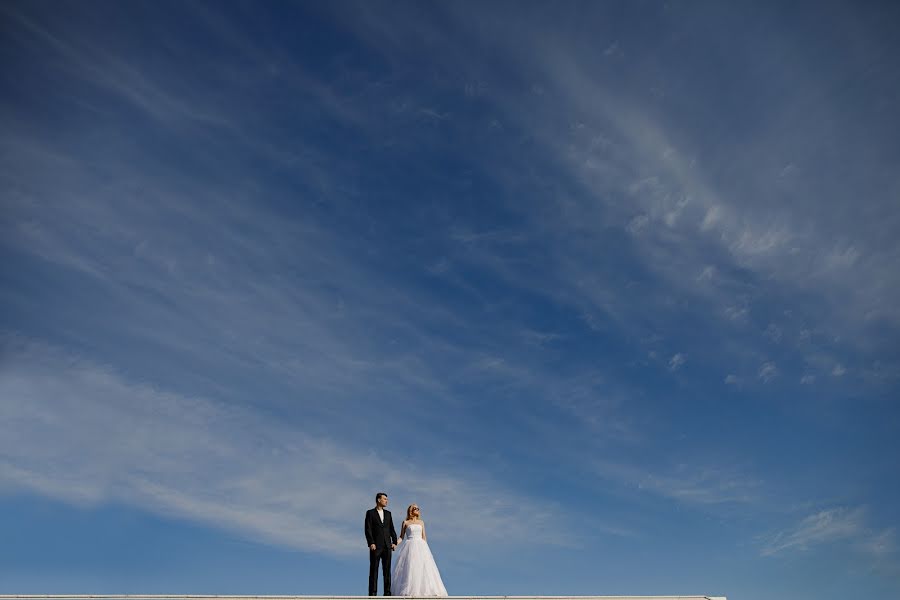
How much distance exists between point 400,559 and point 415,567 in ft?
2.76

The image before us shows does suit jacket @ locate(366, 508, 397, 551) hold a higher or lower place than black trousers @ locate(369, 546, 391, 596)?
higher

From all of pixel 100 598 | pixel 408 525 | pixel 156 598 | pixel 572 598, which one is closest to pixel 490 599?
pixel 572 598

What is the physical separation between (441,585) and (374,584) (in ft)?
8.91

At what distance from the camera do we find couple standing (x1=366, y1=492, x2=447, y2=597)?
31094 millimetres

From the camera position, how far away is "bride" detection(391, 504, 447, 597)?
103 ft

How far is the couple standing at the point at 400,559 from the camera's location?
31094 mm

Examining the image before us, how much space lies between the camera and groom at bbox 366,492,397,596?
102 ft

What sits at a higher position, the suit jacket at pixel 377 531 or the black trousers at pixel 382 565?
the suit jacket at pixel 377 531

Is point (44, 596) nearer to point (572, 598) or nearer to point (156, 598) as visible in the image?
point (156, 598)

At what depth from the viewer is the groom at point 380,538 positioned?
3105 cm

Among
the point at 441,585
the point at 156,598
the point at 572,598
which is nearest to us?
the point at 156,598

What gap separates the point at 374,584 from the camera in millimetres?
30703

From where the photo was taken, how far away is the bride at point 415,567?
103 ft

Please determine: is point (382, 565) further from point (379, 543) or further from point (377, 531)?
point (377, 531)
